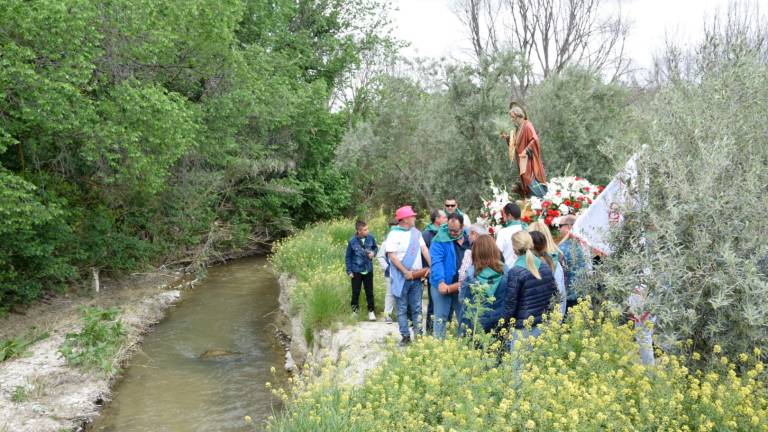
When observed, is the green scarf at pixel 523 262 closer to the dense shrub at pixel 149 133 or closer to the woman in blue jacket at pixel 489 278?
the woman in blue jacket at pixel 489 278

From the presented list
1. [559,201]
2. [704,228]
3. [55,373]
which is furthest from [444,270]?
[55,373]

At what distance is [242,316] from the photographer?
13.8 meters

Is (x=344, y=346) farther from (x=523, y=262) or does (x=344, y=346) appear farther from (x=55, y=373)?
(x=55, y=373)

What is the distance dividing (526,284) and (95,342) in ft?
25.8

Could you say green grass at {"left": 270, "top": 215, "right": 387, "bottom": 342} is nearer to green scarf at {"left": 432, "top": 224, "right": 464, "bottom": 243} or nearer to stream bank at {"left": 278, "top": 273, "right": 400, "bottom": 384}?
stream bank at {"left": 278, "top": 273, "right": 400, "bottom": 384}

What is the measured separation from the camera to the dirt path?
7.95 m

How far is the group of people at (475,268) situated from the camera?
18.7ft

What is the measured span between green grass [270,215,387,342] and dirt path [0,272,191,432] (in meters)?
3.21

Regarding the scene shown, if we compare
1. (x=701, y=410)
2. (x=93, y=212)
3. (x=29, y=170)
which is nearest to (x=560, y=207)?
(x=701, y=410)

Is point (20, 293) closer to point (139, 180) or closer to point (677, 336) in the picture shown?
point (139, 180)

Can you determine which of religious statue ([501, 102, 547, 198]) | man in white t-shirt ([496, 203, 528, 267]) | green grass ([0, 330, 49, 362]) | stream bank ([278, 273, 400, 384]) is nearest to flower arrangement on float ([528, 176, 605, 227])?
religious statue ([501, 102, 547, 198])

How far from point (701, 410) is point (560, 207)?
4.88 metres

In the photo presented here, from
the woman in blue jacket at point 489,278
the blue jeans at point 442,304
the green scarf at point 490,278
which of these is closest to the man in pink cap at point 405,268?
the blue jeans at point 442,304

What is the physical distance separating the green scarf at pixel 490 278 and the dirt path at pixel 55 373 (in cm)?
572
